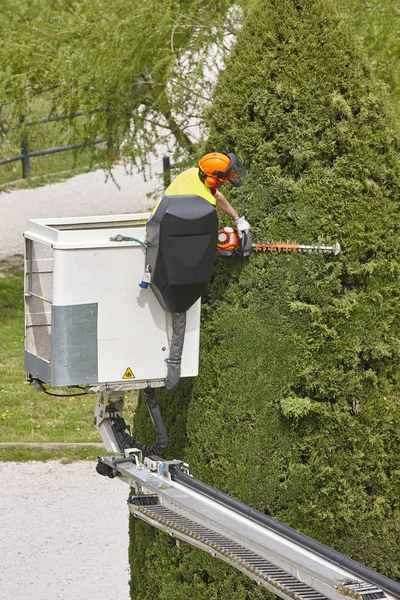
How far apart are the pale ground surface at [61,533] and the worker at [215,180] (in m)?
3.61

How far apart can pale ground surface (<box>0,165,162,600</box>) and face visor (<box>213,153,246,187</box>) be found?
3.68 m

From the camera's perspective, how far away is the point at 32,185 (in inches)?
848

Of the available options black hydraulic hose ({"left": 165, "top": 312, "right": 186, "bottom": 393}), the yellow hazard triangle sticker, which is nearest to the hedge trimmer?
black hydraulic hose ({"left": 165, "top": 312, "right": 186, "bottom": 393})

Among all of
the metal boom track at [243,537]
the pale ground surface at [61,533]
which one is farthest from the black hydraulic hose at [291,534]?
the pale ground surface at [61,533]

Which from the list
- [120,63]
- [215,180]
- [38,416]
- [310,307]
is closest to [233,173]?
[215,180]

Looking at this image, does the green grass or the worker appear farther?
the green grass

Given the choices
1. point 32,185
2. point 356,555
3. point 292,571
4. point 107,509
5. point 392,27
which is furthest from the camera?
point 32,185

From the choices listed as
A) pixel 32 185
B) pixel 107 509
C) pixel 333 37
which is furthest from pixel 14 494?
pixel 32 185

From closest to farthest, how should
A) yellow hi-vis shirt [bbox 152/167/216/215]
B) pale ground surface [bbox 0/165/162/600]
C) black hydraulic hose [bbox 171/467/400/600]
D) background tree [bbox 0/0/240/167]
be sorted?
black hydraulic hose [bbox 171/467/400/600]
yellow hi-vis shirt [bbox 152/167/216/215]
pale ground surface [bbox 0/165/162/600]
background tree [bbox 0/0/240/167]

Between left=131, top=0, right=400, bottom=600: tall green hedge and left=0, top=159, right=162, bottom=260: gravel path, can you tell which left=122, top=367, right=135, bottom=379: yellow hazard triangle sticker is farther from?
left=0, top=159, right=162, bottom=260: gravel path

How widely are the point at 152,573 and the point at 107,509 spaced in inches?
160

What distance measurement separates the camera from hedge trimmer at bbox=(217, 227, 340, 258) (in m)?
4.11

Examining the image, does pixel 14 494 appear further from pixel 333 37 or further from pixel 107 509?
pixel 333 37

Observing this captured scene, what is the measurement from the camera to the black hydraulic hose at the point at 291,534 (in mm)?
3250
